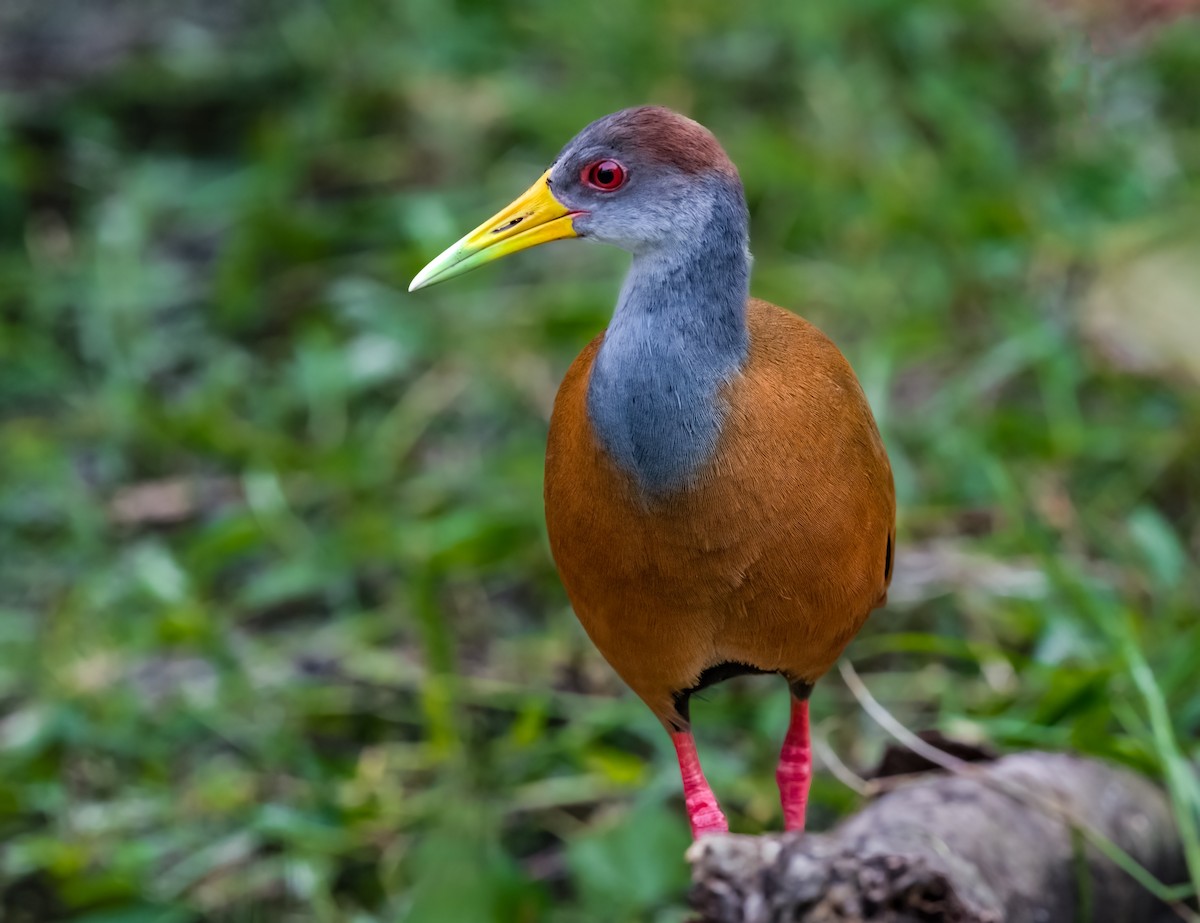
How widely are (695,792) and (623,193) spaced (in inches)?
39.4

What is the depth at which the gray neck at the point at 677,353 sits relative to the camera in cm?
231

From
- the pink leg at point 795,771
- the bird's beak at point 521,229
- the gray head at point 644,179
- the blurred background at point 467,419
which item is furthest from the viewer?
the blurred background at point 467,419

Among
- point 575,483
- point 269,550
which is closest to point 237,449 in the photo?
point 269,550

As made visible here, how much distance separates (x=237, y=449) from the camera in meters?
4.82

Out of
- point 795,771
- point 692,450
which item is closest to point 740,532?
point 692,450

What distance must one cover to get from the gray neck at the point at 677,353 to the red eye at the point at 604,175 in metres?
0.14

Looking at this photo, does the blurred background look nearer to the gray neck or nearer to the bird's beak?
the gray neck

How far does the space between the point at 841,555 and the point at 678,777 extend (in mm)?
1220

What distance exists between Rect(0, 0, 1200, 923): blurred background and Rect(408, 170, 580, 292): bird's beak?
1333 mm

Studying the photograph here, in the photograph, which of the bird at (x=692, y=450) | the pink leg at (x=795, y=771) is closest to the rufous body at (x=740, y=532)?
the bird at (x=692, y=450)

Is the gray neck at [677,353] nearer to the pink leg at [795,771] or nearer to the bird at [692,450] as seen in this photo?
the bird at [692,450]

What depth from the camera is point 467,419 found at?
5.05 m

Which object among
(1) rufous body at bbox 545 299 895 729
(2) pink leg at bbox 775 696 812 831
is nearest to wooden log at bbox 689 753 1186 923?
(2) pink leg at bbox 775 696 812 831

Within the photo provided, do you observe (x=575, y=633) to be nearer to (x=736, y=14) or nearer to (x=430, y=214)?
(x=430, y=214)
